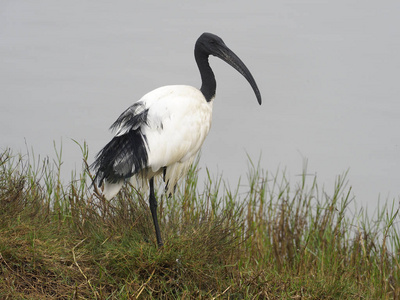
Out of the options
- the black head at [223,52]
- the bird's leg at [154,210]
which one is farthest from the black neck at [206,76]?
the bird's leg at [154,210]

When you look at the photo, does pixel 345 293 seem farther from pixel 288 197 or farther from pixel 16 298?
pixel 16 298

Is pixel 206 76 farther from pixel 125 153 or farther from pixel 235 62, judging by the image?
pixel 125 153

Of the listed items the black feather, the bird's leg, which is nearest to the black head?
the black feather

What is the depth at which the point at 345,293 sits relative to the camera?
14.6ft

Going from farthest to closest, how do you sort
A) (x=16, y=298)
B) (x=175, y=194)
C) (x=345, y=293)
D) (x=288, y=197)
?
(x=288, y=197), (x=175, y=194), (x=345, y=293), (x=16, y=298)

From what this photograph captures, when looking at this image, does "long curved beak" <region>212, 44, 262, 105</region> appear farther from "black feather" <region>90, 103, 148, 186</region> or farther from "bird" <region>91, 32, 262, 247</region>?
"black feather" <region>90, 103, 148, 186</region>

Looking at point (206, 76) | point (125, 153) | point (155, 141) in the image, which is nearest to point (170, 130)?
point (155, 141)

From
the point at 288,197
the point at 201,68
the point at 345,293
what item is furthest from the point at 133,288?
the point at 288,197

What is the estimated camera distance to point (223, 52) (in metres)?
4.96

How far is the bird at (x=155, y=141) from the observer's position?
14.6 ft

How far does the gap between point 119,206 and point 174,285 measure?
0.89 metres

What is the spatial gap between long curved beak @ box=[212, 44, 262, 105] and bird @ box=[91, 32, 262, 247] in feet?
1.18

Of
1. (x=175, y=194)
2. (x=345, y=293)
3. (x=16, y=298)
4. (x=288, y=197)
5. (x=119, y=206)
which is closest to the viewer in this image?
(x=16, y=298)

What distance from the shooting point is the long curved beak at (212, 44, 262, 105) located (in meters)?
4.95
